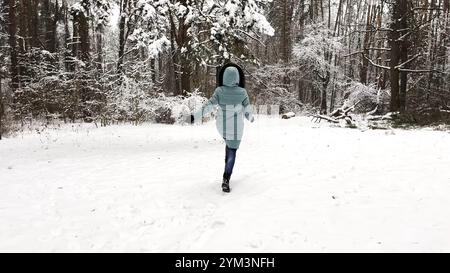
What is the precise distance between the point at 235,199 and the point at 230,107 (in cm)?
153

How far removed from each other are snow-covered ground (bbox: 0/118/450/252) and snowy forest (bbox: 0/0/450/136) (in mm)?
3649

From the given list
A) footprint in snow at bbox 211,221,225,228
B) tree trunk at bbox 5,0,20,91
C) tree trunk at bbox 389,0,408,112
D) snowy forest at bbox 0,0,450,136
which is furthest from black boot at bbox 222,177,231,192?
tree trunk at bbox 5,0,20,91

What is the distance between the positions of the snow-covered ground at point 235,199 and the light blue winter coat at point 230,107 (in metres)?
0.92

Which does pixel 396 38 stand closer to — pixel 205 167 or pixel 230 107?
pixel 205 167

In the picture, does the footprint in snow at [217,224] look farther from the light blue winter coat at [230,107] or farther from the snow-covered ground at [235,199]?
the light blue winter coat at [230,107]

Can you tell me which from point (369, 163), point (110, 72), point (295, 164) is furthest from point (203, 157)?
point (110, 72)

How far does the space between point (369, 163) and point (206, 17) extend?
20.7 feet

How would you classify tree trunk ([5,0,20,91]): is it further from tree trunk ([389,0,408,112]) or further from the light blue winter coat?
tree trunk ([389,0,408,112])

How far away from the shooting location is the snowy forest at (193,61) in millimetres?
11328

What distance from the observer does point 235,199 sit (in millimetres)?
5746

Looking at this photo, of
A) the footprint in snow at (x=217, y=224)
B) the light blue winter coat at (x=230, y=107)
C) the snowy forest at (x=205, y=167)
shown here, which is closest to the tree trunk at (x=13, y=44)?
the snowy forest at (x=205, y=167)

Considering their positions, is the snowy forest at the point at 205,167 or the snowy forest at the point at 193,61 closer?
the snowy forest at the point at 205,167
